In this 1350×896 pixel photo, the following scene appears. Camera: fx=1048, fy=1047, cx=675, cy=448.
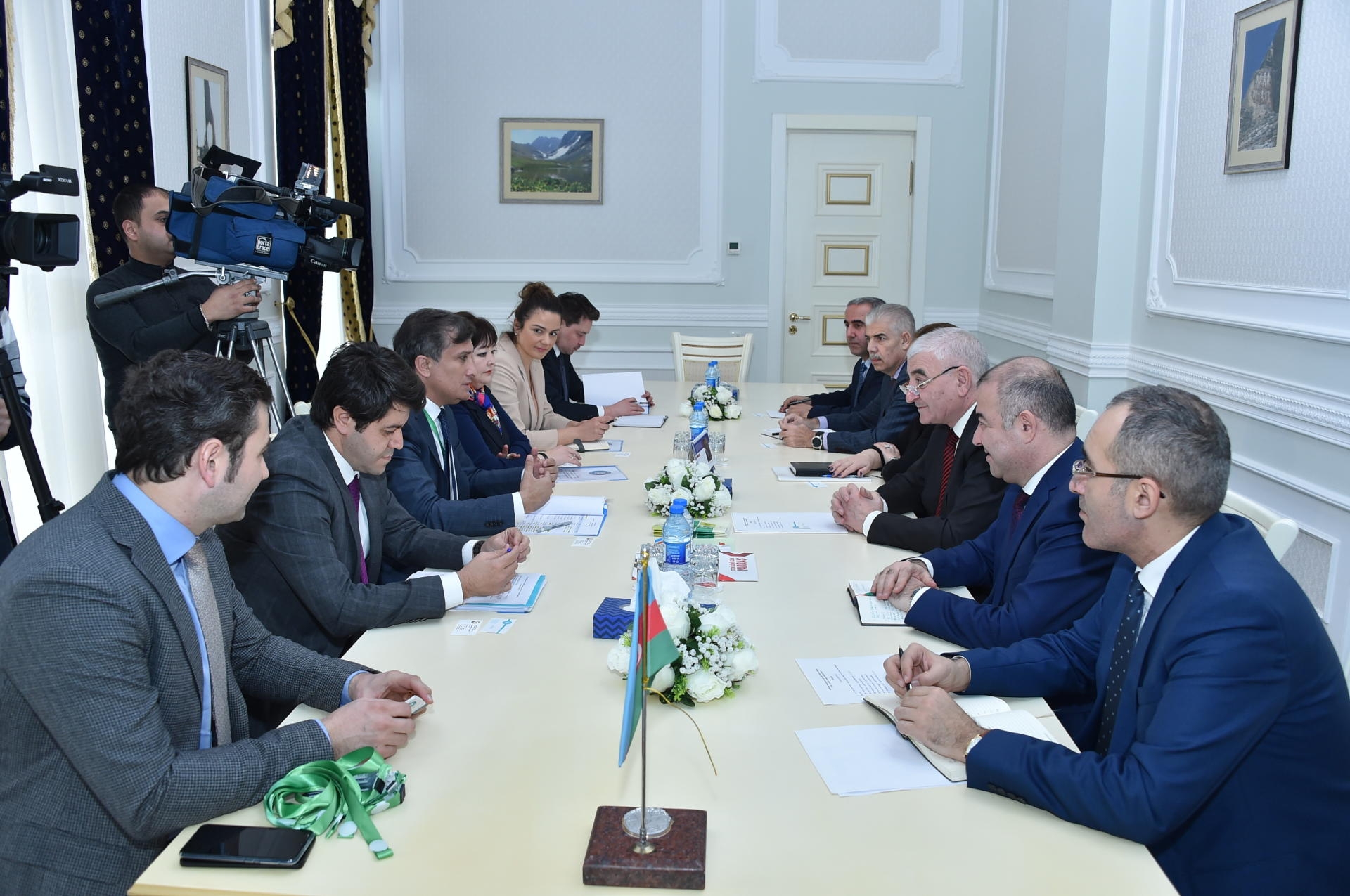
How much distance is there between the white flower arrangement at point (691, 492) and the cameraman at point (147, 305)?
6.00ft

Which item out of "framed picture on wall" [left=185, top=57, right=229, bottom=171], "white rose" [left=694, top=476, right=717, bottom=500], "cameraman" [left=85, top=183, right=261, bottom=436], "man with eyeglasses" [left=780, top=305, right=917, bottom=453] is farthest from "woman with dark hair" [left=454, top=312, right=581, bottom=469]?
"framed picture on wall" [left=185, top=57, right=229, bottom=171]

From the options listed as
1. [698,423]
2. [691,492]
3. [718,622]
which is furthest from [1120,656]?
[698,423]

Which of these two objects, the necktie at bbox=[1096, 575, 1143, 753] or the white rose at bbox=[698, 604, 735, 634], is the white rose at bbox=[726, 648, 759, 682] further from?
the necktie at bbox=[1096, 575, 1143, 753]

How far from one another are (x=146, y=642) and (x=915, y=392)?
2627 millimetres

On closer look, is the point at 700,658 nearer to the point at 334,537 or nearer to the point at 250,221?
the point at 334,537

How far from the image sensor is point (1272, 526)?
7.80 feet

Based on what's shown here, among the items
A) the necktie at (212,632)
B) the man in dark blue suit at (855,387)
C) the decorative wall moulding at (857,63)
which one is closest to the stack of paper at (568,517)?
the necktie at (212,632)

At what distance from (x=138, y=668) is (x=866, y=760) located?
1.16 m

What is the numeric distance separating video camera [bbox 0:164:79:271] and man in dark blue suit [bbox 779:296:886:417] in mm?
3648

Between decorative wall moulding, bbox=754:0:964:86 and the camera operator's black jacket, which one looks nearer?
the camera operator's black jacket

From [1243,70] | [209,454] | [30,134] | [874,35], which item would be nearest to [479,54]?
[874,35]

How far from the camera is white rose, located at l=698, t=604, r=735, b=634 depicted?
6.56ft

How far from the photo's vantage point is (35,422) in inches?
163

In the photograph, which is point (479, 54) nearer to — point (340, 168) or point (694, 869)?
point (340, 168)
